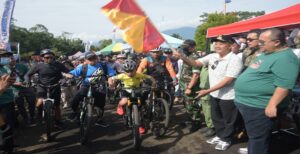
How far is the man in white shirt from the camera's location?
5.18 meters

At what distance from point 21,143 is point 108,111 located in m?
3.65

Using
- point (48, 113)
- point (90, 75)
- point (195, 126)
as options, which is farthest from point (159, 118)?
point (48, 113)

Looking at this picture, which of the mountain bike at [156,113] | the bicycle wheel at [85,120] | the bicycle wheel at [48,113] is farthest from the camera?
the mountain bike at [156,113]

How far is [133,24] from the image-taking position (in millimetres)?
4684

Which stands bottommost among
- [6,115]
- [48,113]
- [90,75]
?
[48,113]

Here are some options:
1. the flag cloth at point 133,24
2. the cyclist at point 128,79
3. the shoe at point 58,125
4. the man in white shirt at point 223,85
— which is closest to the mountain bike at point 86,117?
the cyclist at point 128,79

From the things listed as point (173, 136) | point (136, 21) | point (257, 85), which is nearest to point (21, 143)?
point (173, 136)

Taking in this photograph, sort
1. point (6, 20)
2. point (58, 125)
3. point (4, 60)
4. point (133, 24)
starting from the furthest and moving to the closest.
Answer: point (6, 20) < point (58, 125) < point (4, 60) < point (133, 24)

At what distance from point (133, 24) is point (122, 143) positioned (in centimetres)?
265

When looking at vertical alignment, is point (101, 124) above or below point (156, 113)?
below

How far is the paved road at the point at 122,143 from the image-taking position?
573 centimetres

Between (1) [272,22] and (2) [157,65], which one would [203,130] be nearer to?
(2) [157,65]

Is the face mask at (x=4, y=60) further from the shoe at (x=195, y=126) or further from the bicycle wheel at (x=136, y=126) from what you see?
the shoe at (x=195, y=126)

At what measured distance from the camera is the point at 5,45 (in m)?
9.23
